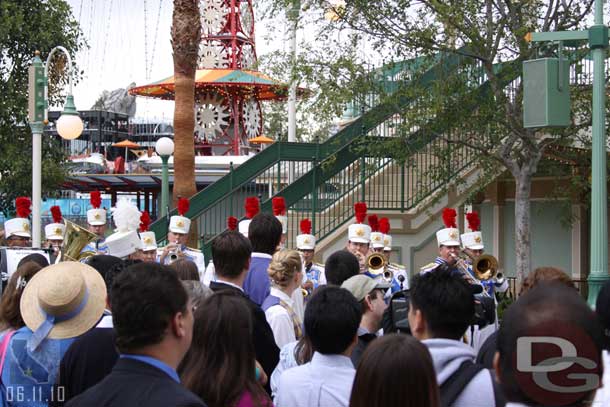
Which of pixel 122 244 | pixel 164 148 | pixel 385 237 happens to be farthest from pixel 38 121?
pixel 122 244

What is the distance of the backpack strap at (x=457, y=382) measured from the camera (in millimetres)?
3969

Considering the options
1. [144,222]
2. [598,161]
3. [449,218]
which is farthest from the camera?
[144,222]

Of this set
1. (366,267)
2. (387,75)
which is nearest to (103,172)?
(387,75)

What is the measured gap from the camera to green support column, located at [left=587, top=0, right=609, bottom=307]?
38.9 ft

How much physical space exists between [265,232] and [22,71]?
18177 millimetres

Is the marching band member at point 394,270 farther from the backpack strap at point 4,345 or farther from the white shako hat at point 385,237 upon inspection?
the backpack strap at point 4,345

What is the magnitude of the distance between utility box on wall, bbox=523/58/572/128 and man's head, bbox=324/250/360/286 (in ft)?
16.6

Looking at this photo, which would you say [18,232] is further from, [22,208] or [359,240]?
[359,240]

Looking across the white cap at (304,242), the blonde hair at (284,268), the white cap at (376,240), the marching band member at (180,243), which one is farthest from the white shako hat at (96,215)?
the blonde hair at (284,268)

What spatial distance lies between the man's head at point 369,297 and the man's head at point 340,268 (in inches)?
54.6

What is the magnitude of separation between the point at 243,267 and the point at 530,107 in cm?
653

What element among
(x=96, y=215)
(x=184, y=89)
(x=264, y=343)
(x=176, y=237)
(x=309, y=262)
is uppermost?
(x=184, y=89)

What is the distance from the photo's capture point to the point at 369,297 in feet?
20.3

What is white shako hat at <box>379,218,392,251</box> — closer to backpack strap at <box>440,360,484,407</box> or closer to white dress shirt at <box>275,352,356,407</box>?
white dress shirt at <box>275,352,356,407</box>
